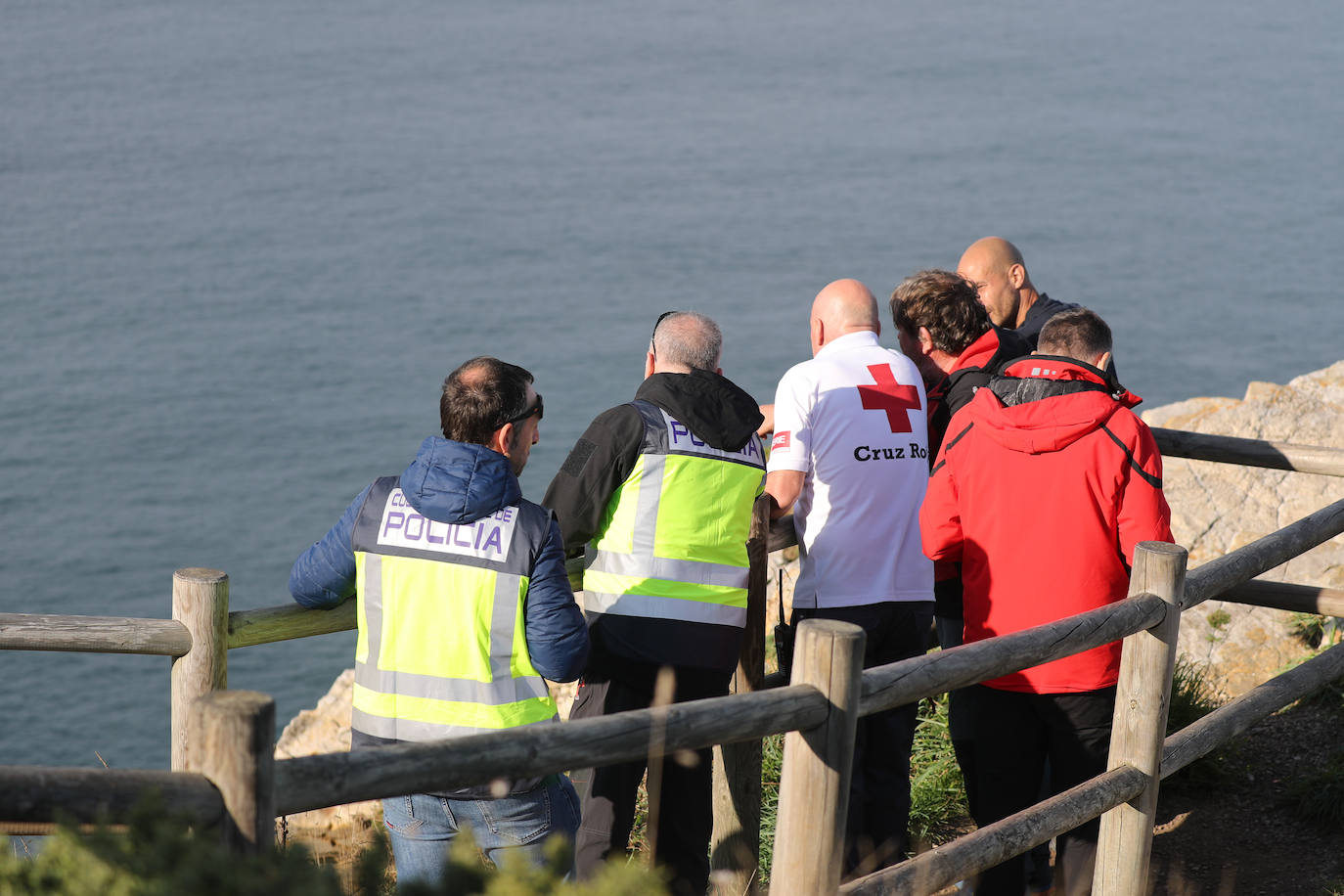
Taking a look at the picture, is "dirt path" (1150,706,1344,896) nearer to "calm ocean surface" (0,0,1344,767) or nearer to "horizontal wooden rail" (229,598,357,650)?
"horizontal wooden rail" (229,598,357,650)

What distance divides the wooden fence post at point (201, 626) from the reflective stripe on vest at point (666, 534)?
97 cm

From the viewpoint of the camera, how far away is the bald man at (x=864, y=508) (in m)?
4.10

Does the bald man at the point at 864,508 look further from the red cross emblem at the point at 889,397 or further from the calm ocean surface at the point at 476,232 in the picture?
the calm ocean surface at the point at 476,232

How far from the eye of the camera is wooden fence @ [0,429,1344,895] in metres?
1.99

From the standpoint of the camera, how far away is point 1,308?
31.5 m

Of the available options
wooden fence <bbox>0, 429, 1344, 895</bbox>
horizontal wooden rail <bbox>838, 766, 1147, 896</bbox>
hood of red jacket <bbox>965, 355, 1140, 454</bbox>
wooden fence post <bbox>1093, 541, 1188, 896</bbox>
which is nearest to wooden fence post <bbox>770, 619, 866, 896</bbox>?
wooden fence <bbox>0, 429, 1344, 895</bbox>

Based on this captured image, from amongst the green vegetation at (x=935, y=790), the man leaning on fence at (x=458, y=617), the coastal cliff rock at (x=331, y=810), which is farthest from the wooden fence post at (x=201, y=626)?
the green vegetation at (x=935, y=790)

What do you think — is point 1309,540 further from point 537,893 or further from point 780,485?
point 537,893

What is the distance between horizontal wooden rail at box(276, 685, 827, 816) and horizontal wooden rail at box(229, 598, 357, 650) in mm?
1285

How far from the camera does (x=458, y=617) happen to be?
10.3 ft

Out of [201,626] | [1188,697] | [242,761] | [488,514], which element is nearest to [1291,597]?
[1188,697]

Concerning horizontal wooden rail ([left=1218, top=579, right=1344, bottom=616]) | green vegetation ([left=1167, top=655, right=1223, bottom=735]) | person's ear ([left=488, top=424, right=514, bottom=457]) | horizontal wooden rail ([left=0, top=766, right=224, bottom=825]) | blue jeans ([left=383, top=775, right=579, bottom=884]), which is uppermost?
person's ear ([left=488, top=424, right=514, bottom=457])

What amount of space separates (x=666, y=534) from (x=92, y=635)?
1.49 m

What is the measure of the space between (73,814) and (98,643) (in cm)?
153
